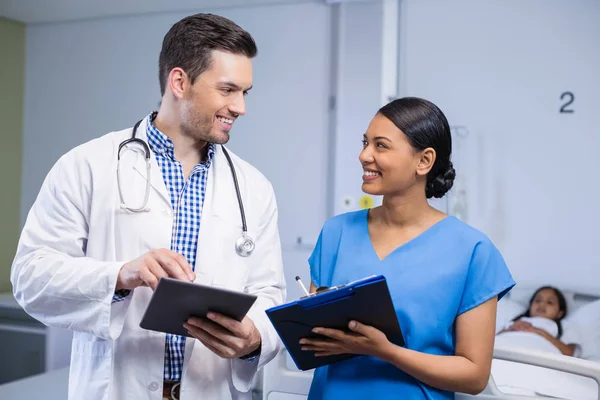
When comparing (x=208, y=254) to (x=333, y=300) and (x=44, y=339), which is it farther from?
(x=44, y=339)

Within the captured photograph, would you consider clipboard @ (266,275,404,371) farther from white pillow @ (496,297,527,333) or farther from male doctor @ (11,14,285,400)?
white pillow @ (496,297,527,333)

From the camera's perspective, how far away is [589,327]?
2.71 metres

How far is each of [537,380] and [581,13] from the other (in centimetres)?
190

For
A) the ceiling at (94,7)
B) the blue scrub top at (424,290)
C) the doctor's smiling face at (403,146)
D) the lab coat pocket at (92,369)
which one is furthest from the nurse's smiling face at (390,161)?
the ceiling at (94,7)

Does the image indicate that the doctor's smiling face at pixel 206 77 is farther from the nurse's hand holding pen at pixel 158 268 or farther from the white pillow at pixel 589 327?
the white pillow at pixel 589 327

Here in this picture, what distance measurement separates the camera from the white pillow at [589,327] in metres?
2.68

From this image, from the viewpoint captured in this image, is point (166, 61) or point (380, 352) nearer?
point (380, 352)

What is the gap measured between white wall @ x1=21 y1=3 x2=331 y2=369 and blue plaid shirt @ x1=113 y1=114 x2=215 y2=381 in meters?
2.20

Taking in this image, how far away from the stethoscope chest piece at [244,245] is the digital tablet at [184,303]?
205 millimetres

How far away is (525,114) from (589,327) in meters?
1.06

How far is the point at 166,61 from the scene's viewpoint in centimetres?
129

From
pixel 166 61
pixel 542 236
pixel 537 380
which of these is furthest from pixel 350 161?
pixel 166 61

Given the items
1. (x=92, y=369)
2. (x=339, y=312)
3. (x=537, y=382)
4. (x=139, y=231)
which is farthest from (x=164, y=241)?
(x=537, y=382)

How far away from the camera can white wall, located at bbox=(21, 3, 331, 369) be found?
3.46m
